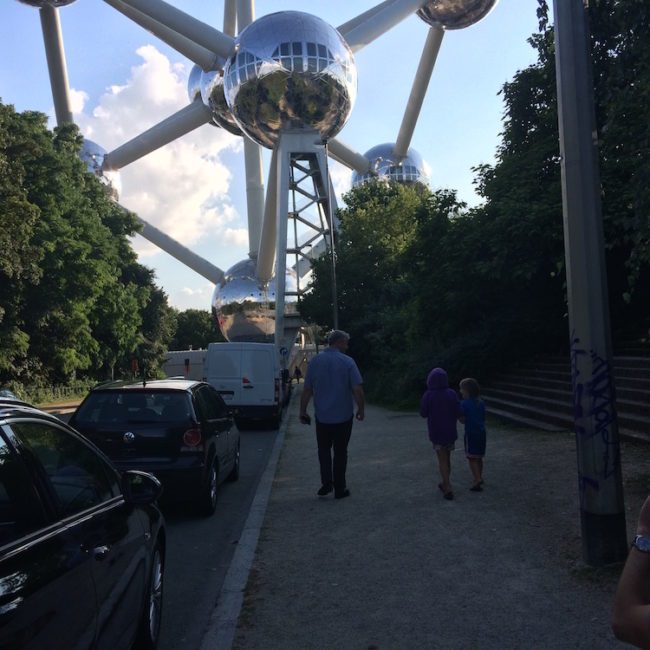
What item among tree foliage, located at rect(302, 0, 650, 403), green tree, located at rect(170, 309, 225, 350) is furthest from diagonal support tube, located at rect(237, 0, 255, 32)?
green tree, located at rect(170, 309, 225, 350)

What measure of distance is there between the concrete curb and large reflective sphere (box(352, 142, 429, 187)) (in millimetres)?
45215

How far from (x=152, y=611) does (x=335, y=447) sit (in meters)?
4.36

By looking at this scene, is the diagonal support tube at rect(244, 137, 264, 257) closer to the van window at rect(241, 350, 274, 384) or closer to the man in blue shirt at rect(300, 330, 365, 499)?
the van window at rect(241, 350, 274, 384)

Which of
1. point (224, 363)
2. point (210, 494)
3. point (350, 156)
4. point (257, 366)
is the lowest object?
point (210, 494)

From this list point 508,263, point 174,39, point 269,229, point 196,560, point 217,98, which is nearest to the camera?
point 196,560

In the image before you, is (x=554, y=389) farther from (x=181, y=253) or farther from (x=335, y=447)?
(x=181, y=253)

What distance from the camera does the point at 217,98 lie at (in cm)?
4253

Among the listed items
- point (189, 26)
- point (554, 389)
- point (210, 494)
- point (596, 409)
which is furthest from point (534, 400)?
point (189, 26)

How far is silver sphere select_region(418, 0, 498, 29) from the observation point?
4400cm

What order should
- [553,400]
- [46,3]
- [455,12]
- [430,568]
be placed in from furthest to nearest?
1. [455,12]
2. [46,3]
3. [553,400]
4. [430,568]

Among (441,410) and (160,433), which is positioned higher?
(441,410)

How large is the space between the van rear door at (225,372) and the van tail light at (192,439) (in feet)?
37.6

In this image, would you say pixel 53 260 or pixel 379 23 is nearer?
pixel 53 260

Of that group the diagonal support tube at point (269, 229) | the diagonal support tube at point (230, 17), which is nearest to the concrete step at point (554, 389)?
the diagonal support tube at point (269, 229)
